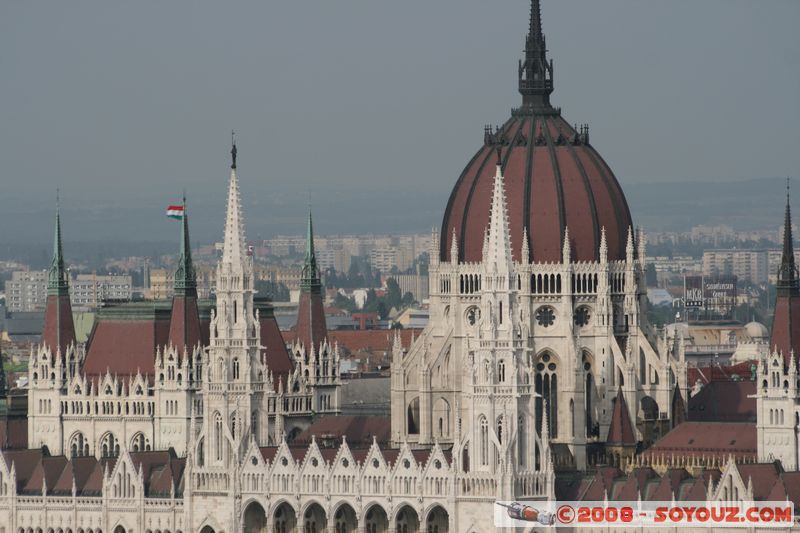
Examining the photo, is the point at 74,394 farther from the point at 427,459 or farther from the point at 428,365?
the point at 427,459

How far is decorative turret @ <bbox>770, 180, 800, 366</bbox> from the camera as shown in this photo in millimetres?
147500

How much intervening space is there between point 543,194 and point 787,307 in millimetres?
15645

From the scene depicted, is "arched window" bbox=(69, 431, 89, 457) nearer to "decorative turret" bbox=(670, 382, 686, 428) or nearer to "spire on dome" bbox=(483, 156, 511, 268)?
"decorative turret" bbox=(670, 382, 686, 428)

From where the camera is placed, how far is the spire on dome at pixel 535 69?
163125 mm

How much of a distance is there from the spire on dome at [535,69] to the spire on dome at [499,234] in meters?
19.1

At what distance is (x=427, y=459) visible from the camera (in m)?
144

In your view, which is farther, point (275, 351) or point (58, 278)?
point (58, 278)

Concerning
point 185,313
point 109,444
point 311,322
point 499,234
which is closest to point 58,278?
point 185,313

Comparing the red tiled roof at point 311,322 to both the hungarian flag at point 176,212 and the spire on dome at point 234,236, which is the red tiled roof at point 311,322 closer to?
the hungarian flag at point 176,212

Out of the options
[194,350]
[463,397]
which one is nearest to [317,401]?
[194,350]

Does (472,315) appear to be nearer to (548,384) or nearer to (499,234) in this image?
(548,384)

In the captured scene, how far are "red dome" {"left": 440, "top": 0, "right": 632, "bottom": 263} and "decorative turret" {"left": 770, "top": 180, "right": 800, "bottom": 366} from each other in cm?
1350

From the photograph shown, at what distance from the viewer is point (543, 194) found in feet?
522

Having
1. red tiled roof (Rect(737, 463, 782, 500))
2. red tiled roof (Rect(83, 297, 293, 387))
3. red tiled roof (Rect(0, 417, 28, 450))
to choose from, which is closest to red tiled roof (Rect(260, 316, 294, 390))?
red tiled roof (Rect(83, 297, 293, 387))
